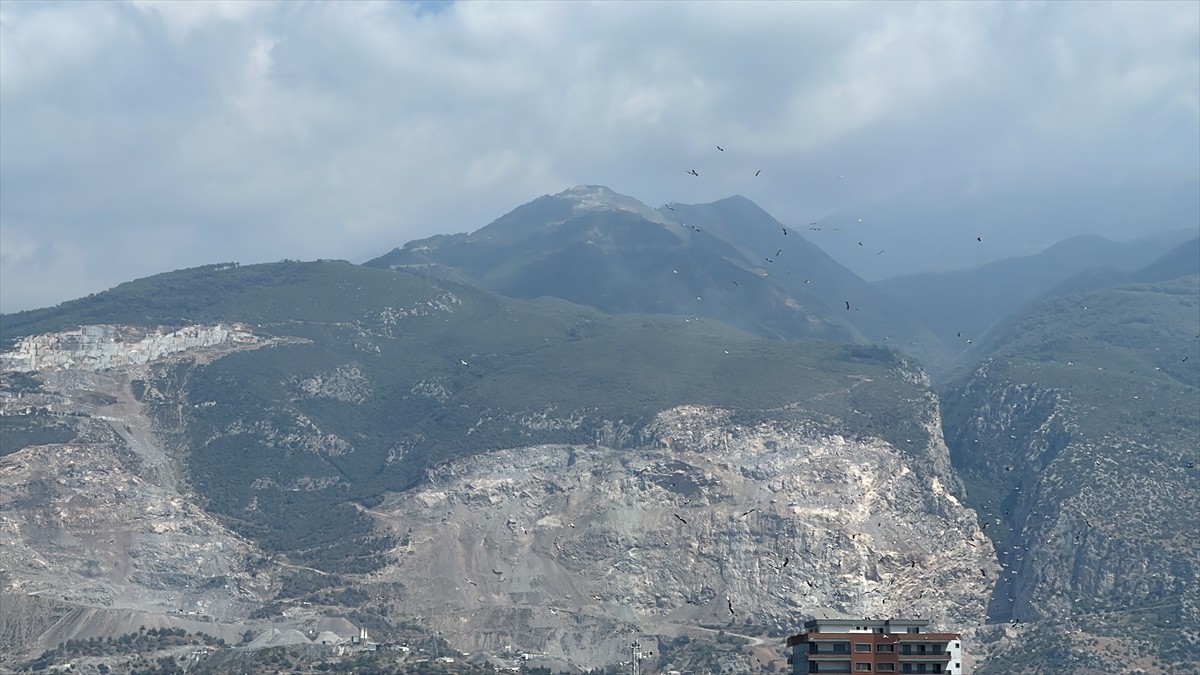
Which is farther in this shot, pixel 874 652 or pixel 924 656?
pixel 924 656

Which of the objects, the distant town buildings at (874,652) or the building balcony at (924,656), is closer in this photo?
the distant town buildings at (874,652)

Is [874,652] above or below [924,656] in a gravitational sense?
above

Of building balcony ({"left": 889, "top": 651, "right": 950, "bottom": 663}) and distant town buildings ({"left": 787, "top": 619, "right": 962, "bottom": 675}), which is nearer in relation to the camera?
distant town buildings ({"left": 787, "top": 619, "right": 962, "bottom": 675})
